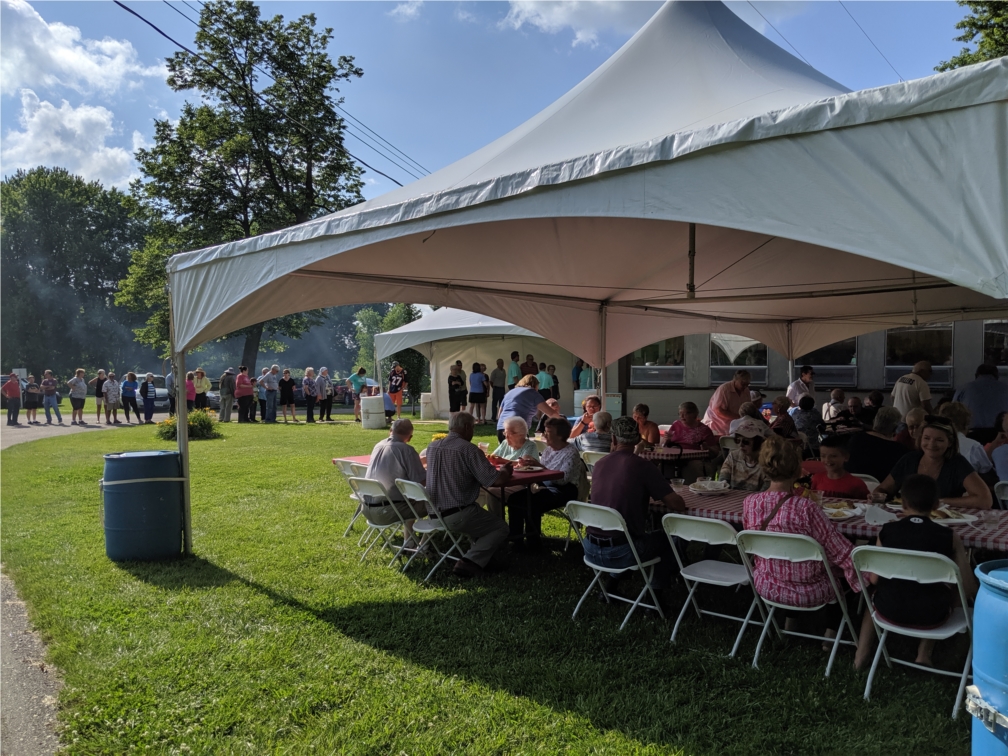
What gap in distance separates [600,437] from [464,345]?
1281cm

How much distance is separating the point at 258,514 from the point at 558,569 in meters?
3.80

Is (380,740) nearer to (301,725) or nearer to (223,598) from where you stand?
(301,725)

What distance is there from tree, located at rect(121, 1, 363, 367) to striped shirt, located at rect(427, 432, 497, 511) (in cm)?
2440

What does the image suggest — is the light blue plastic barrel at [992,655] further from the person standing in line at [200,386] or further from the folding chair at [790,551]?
the person standing in line at [200,386]

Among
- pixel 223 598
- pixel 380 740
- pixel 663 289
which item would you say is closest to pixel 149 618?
pixel 223 598

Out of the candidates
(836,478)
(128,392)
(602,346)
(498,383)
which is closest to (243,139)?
(128,392)

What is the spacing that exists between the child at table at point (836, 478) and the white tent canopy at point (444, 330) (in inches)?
473

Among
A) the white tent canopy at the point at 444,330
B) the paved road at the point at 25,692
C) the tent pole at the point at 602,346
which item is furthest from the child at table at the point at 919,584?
the white tent canopy at the point at 444,330

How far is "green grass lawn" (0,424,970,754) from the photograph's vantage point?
306 cm

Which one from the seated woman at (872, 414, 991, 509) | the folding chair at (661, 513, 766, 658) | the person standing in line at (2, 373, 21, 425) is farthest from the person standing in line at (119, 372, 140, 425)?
the seated woman at (872, 414, 991, 509)

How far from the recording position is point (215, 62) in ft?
92.3

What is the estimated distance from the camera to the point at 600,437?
7.16 meters

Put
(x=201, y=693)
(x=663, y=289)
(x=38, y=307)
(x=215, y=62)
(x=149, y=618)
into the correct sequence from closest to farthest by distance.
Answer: (x=201, y=693)
(x=149, y=618)
(x=663, y=289)
(x=215, y=62)
(x=38, y=307)

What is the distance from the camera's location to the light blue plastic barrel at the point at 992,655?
2.18 metres
